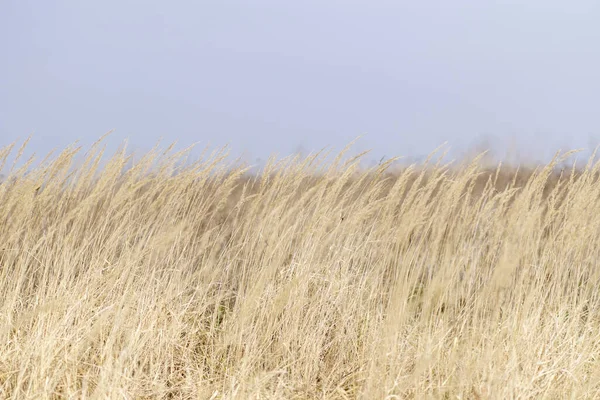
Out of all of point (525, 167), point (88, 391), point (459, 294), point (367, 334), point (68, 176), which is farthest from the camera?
point (525, 167)

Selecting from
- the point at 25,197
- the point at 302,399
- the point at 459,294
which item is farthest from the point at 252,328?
the point at 25,197

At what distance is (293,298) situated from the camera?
11.2 feet

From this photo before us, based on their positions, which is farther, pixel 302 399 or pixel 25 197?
pixel 25 197

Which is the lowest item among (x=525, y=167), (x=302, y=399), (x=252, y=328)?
(x=302, y=399)

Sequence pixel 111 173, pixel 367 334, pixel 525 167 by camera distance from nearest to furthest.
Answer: pixel 367 334 → pixel 111 173 → pixel 525 167

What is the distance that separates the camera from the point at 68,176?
4422 mm

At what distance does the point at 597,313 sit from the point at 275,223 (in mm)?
1988

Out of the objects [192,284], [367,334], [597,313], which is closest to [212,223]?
[192,284]

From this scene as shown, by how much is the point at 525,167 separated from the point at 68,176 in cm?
358

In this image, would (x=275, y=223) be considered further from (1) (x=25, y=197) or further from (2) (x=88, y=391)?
(1) (x=25, y=197)

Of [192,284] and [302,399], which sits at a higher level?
[192,284]

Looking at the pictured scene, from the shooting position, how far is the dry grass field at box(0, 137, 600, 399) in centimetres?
285

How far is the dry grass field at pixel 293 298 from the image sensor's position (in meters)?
2.85

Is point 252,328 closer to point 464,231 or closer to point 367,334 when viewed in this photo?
point 367,334
